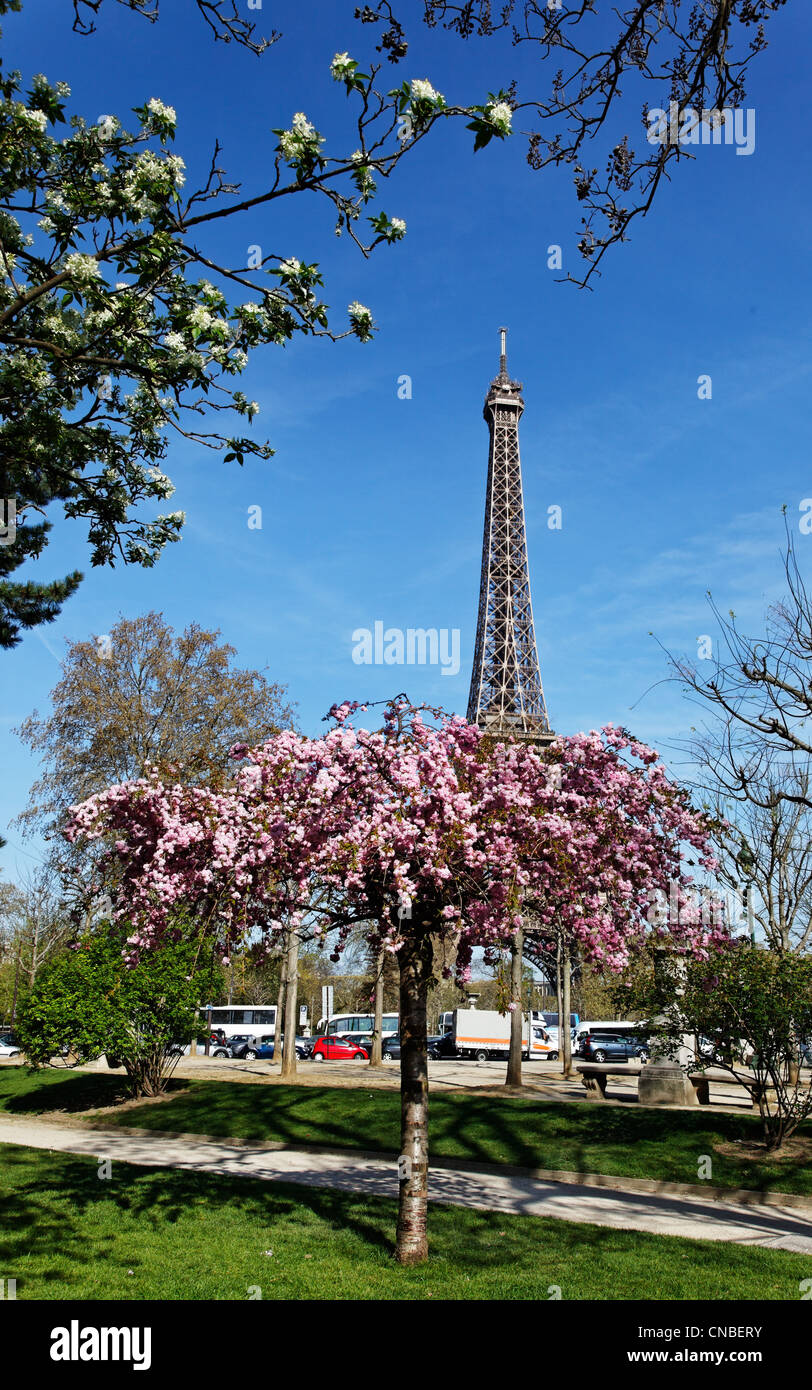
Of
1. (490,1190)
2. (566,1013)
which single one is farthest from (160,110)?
(566,1013)

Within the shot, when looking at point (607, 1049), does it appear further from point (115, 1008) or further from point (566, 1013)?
point (115, 1008)

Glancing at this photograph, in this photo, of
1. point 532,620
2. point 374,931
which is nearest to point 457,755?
point 374,931

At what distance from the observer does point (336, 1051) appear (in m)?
46.8

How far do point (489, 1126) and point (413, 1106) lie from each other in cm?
942

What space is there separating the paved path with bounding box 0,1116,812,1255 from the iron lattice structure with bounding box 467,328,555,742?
57981 millimetres

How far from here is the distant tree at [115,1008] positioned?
2127 centimetres

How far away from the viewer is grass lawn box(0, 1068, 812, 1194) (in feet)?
47.9

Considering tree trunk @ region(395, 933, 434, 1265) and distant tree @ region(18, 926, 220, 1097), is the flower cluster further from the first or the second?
distant tree @ region(18, 926, 220, 1097)

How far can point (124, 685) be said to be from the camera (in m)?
33.6

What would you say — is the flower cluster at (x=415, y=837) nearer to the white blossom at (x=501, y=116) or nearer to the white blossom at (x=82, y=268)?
the white blossom at (x=82, y=268)

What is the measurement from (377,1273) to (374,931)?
9.69 ft

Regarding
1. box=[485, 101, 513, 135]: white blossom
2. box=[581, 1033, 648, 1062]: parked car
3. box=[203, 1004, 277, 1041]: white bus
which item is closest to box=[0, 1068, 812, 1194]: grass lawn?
box=[485, 101, 513, 135]: white blossom

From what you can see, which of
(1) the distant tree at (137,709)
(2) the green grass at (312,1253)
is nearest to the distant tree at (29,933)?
(1) the distant tree at (137,709)

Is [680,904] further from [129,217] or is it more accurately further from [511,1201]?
[129,217]
